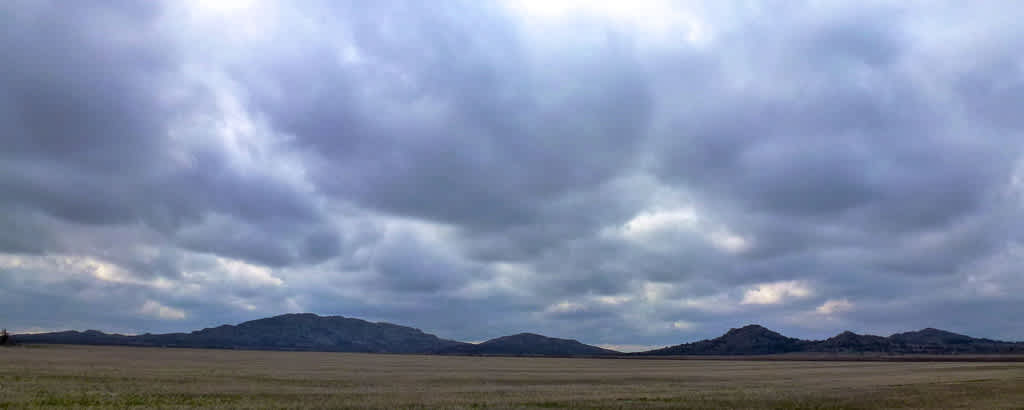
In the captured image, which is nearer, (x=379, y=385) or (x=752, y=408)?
(x=752, y=408)

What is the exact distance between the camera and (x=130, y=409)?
130ft

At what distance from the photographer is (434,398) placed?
51719mm

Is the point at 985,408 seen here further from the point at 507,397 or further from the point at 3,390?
the point at 3,390

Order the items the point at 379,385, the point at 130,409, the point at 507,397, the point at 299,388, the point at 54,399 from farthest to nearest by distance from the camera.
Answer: the point at 379,385 < the point at 299,388 < the point at 507,397 < the point at 54,399 < the point at 130,409

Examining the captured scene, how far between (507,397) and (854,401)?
1113 inches

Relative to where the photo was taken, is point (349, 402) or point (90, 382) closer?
point (349, 402)

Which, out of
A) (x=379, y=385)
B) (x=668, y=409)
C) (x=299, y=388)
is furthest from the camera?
(x=379, y=385)

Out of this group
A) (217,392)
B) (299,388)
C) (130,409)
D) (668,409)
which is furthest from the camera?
(299,388)

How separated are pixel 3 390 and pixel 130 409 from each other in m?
14.7

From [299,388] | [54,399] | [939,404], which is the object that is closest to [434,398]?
[299,388]

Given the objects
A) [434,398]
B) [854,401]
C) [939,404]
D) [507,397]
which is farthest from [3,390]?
[939,404]

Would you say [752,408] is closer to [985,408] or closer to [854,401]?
[854,401]

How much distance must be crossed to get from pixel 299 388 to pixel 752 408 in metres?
36.9

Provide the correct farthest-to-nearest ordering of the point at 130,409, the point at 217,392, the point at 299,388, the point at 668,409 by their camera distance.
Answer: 1. the point at 299,388
2. the point at 217,392
3. the point at 668,409
4. the point at 130,409
